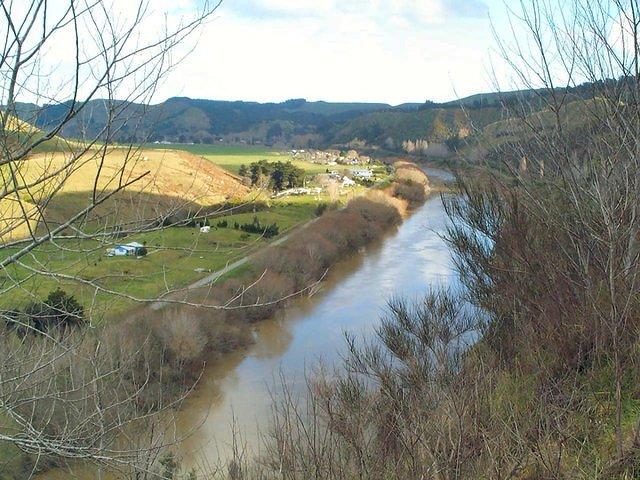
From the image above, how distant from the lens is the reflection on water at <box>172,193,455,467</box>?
11125 mm

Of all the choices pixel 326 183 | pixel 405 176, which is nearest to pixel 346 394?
pixel 326 183

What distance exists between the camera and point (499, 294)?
916 centimetres

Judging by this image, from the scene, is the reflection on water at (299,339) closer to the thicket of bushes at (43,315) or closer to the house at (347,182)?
the thicket of bushes at (43,315)

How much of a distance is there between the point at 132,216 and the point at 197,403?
10.5 meters

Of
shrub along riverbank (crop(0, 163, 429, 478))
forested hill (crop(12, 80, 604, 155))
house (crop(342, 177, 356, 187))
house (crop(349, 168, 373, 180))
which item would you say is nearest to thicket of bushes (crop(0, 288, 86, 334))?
shrub along riverbank (crop(0, 163, 429, 478))

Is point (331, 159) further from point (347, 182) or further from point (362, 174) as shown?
point (347, 182)

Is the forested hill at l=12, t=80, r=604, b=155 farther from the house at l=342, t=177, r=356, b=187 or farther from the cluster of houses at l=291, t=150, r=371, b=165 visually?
the house at l=342, t=177, r=356, b=187

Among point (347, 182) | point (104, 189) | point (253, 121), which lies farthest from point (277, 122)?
point (104, 189)

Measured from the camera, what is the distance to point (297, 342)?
15.7 meters

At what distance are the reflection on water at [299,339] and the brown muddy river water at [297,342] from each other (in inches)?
0.8

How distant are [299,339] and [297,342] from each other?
0.24 m

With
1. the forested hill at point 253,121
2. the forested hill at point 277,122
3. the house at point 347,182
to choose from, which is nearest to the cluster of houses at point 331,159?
the forested hill at point 277,122

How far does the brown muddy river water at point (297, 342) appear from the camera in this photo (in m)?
10.9

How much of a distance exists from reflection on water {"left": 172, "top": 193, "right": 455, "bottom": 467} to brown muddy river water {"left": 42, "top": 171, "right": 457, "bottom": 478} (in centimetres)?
2
